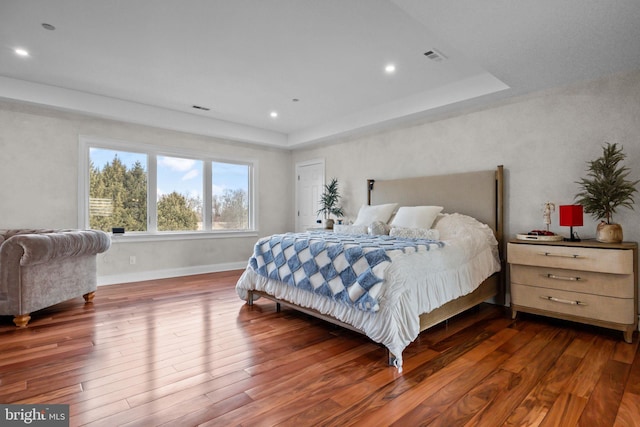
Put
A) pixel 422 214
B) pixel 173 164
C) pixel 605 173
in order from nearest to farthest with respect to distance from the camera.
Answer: pixel 605 173 → pixel 422 214 → pixel 173 164

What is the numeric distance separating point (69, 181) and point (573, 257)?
5790 mm

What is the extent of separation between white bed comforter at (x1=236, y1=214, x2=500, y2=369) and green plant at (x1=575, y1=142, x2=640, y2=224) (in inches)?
36.8

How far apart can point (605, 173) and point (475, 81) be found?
1551mm

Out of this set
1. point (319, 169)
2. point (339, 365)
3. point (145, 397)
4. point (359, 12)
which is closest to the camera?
point (145, 397)

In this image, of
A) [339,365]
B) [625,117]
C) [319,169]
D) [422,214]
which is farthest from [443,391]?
[319,169]

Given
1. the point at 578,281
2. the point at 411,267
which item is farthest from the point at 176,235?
the point at 578,281

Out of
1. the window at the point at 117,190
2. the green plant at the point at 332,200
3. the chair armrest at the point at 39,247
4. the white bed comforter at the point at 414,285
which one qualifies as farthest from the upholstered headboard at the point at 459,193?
the chair armrest at the point at 39,247

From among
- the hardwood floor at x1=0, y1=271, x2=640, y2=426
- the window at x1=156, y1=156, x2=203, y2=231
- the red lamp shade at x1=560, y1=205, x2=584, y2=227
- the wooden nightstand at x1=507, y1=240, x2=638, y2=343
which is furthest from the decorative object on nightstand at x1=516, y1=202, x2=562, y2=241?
the window at x1=156, y1=156, x2=203, y2=231

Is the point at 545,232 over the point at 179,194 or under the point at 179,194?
under

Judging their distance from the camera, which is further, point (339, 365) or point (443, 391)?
point (339, 365)

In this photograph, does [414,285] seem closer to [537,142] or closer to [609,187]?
[609,187]

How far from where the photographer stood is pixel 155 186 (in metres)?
5.17

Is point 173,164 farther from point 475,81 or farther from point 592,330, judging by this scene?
point 592,330

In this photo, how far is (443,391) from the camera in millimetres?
1915
